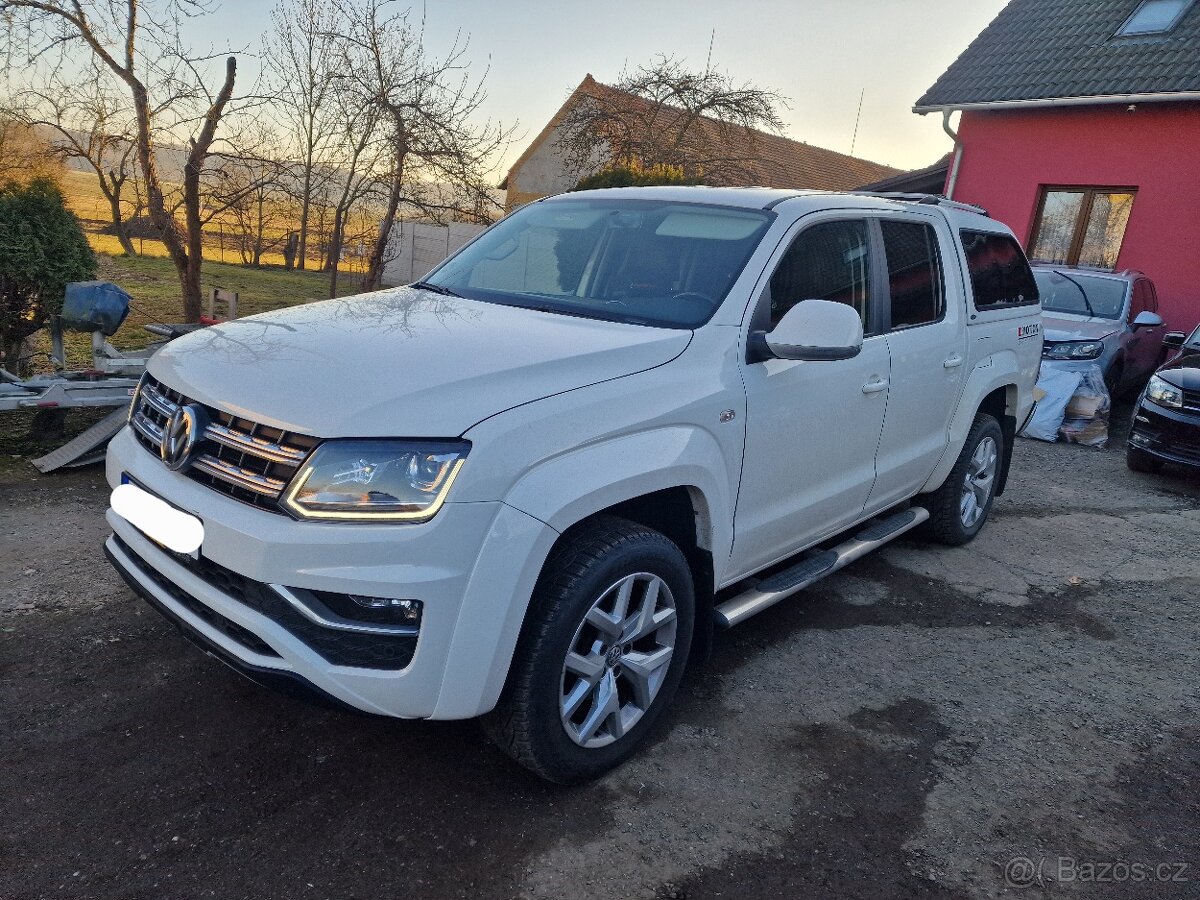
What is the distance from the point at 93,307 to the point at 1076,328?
9.07 metres

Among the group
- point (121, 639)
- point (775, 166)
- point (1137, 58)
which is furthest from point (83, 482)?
point (775, 166)

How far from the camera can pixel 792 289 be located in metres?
3.30

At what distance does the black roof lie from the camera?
37.7ft

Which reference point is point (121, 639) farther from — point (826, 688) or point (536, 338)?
point (826, 688)

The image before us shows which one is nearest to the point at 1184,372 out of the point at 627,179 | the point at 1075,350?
the point at 1075,350

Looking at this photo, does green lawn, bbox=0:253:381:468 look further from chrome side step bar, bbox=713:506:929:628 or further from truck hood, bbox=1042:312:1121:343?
truck hood, bbox=1042:312:1121:343

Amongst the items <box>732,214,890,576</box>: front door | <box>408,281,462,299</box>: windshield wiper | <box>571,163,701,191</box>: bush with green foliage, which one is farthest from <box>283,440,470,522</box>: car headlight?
<box>571,163,701,191</box>: bush with green foliage

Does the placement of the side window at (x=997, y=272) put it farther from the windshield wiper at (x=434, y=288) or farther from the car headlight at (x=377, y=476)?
the car headlight at (x=377, y=476)

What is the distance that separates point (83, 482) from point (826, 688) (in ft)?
13.7

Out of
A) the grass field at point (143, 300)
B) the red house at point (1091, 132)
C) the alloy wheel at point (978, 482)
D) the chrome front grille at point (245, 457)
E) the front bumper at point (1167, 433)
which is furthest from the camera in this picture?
the red house at point (1091, 132)

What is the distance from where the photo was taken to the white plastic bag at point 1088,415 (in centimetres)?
867

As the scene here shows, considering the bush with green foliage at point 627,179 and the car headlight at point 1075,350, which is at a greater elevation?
the bush with green foliage at point 627,179

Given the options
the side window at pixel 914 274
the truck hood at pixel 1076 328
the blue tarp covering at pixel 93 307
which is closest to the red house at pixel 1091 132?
the truck hood at pixel 1076 328

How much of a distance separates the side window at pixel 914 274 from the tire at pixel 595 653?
Answer: 190cm
